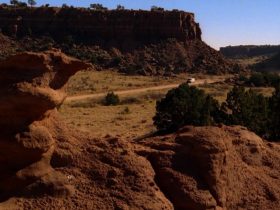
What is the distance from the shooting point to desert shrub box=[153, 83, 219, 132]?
20.4 metres

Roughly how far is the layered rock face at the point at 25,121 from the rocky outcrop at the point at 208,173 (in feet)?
6.09

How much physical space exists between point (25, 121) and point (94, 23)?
74184mm

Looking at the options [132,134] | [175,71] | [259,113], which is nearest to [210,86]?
[175,71]

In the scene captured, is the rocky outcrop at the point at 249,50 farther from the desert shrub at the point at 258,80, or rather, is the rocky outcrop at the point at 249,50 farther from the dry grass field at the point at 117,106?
the desert shrub at the point at 258,80

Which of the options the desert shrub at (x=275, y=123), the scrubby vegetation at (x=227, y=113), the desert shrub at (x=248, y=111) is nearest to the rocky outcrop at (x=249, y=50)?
the scrubby vegetation at (x=227, y=113)

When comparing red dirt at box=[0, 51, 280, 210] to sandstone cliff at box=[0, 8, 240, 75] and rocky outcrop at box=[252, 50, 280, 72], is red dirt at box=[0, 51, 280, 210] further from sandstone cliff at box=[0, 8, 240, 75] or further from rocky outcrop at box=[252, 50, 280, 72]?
Result: rocky outcrop at box=[252, 50, 280, 72]

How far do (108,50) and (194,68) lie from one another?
12.4 metres

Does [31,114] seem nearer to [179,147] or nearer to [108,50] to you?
[179,147]

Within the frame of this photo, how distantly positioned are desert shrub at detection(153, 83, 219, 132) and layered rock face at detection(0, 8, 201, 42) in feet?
192

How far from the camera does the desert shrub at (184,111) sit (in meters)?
20.4

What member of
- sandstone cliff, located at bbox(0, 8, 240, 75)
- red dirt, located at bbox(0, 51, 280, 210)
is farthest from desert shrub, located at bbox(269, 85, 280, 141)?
sandstone cliff, located at bbox(0, 8, 240, 75)

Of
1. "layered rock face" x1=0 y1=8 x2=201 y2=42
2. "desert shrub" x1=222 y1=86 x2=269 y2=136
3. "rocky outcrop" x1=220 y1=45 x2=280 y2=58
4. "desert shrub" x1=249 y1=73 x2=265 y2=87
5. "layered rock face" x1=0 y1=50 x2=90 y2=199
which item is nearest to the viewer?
"layered rock face" x1=0 y1=50 x2=90 y2=199

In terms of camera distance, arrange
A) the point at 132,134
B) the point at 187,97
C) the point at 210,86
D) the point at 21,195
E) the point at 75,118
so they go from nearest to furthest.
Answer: the point at 21,195
the point at 187,97
the point at 132,134
the point at 75,118
the point at 210,86

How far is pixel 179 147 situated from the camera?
32.3 feet
